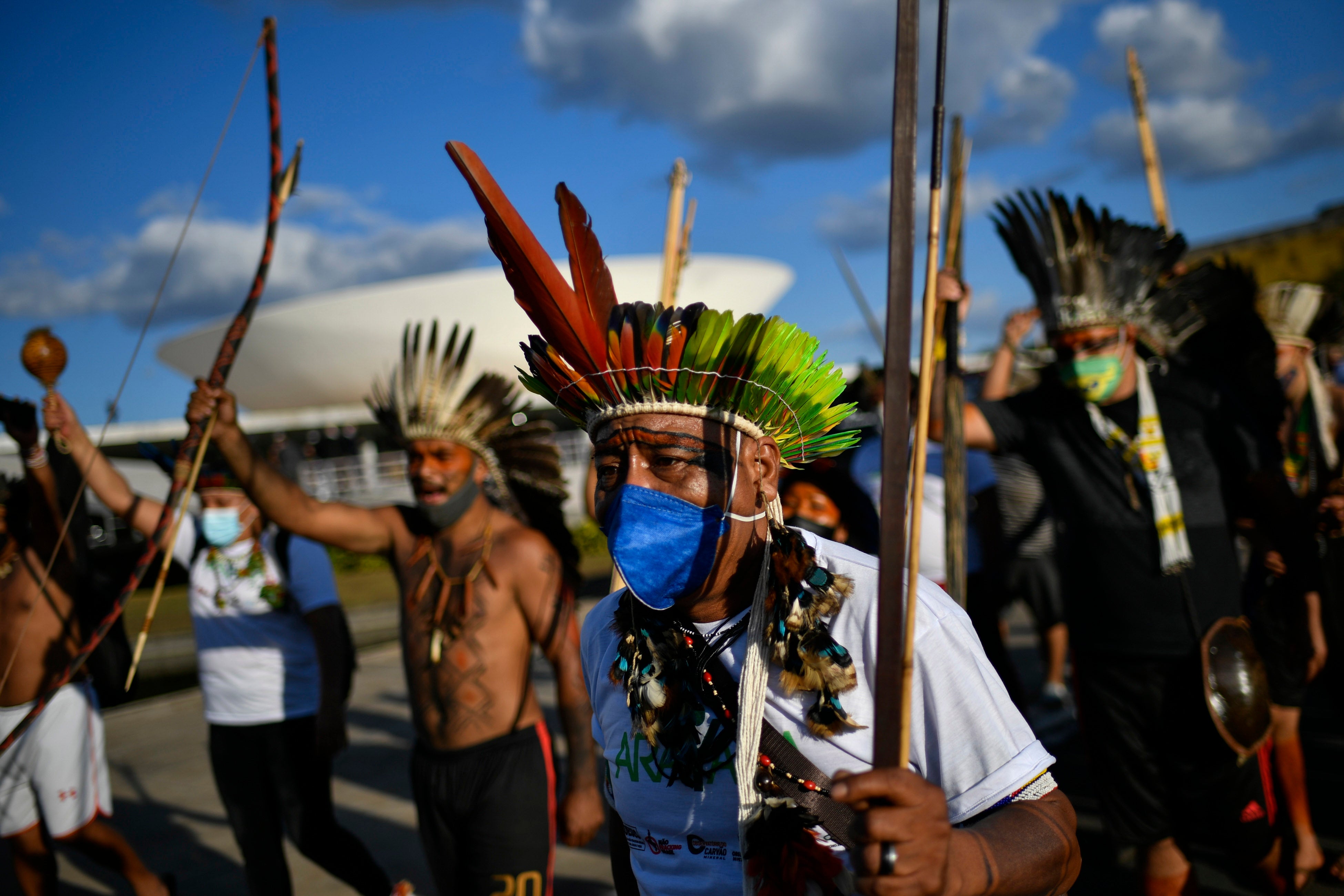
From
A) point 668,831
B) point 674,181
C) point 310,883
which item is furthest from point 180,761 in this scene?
point 668,831

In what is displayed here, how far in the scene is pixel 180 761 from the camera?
6777 millimetres

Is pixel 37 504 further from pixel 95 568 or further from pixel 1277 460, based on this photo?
pixel 1277 460

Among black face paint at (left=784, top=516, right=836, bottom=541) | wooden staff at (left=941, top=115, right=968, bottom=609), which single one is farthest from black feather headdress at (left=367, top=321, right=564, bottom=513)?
wooden staff at (left=941, top=115, right=968, bottom=609)

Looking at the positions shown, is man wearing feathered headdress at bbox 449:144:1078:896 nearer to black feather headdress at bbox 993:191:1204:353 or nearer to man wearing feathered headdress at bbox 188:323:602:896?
man wearing feathered headdress at bbox 188:323:602:896

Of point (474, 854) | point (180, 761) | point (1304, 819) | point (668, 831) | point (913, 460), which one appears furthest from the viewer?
point (180, 761)

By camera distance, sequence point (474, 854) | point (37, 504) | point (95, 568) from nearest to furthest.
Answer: point (474, 854), point (37, 504), point (95, 568)

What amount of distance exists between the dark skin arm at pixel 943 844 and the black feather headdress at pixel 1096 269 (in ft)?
8.50

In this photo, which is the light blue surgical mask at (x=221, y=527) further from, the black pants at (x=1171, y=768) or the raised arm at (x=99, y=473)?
the black pants at (x=1171, y=768)

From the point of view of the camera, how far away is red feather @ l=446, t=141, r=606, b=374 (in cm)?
168

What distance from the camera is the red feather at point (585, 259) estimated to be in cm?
181

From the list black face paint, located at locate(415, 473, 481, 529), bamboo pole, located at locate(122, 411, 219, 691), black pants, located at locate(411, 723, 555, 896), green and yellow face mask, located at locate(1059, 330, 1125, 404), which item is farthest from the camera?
black face paint, located at locate(415, 473, 481, 529)

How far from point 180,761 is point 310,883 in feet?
9.47

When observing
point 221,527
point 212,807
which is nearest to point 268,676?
point 221,527

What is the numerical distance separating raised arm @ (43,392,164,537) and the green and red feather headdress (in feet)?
8.77
